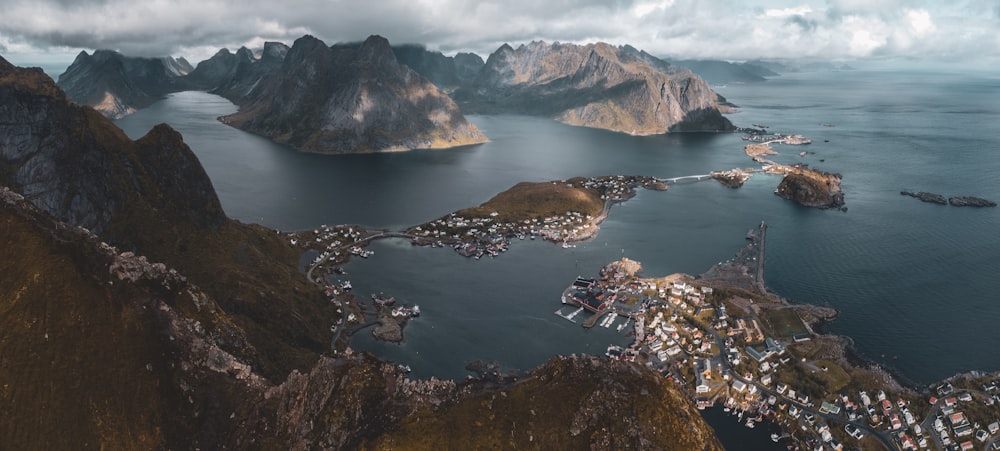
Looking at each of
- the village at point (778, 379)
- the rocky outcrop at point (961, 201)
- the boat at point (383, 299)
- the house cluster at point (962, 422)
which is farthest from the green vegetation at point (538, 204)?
the rocky outcrop at point (961, 201)

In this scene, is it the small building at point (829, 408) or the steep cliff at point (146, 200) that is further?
the steep cliff at point (146, 200)

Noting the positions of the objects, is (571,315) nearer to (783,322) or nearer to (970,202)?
(783,322)

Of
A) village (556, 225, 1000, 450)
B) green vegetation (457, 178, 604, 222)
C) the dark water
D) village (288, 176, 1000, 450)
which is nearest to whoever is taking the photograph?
village (556, 225, 1000, 450)

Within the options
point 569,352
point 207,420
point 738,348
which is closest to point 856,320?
point 738,348

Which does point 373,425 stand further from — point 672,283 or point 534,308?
point 672,283

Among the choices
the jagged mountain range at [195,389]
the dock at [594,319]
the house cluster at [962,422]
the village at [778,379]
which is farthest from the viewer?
the dock at [594,319]

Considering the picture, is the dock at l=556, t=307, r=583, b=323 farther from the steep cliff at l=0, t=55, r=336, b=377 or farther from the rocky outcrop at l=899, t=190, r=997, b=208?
the rocky outcrop at l=899, t=190, r=997, b=208

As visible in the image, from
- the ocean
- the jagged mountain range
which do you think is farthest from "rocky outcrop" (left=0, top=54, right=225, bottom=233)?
the jagged mountain range

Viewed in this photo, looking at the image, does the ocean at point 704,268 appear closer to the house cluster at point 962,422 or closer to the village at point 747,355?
the village at point 747,355
